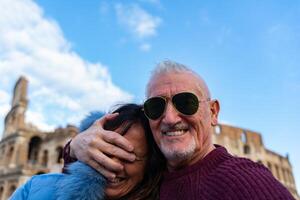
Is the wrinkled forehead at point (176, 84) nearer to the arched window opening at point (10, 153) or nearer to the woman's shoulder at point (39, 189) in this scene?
the woman's shoulder at point (39, 189)

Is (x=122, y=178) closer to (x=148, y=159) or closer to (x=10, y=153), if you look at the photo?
(x=148, y=159)

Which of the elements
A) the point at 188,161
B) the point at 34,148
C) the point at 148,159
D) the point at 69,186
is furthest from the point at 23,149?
the point at 188,161

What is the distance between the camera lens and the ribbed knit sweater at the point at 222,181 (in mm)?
2014

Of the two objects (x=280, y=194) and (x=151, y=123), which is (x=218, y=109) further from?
(x=280, y=194)

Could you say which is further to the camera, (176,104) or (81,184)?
(176,104)

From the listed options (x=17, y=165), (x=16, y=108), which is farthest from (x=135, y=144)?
(x=16, y=108)

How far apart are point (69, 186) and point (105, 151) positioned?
1.27 ft

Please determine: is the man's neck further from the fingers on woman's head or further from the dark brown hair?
the fingers on woman's head

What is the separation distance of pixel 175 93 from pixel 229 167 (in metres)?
0.76

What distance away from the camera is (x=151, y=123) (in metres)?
2.77

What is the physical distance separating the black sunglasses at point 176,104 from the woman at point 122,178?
23cm

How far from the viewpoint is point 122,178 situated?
2.74m

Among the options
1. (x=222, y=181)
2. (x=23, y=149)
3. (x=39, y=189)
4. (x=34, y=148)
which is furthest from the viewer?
(x=34, y=148)

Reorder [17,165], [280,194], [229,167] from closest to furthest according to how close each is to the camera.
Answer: [280,194]
[229,167]
[17,165]
